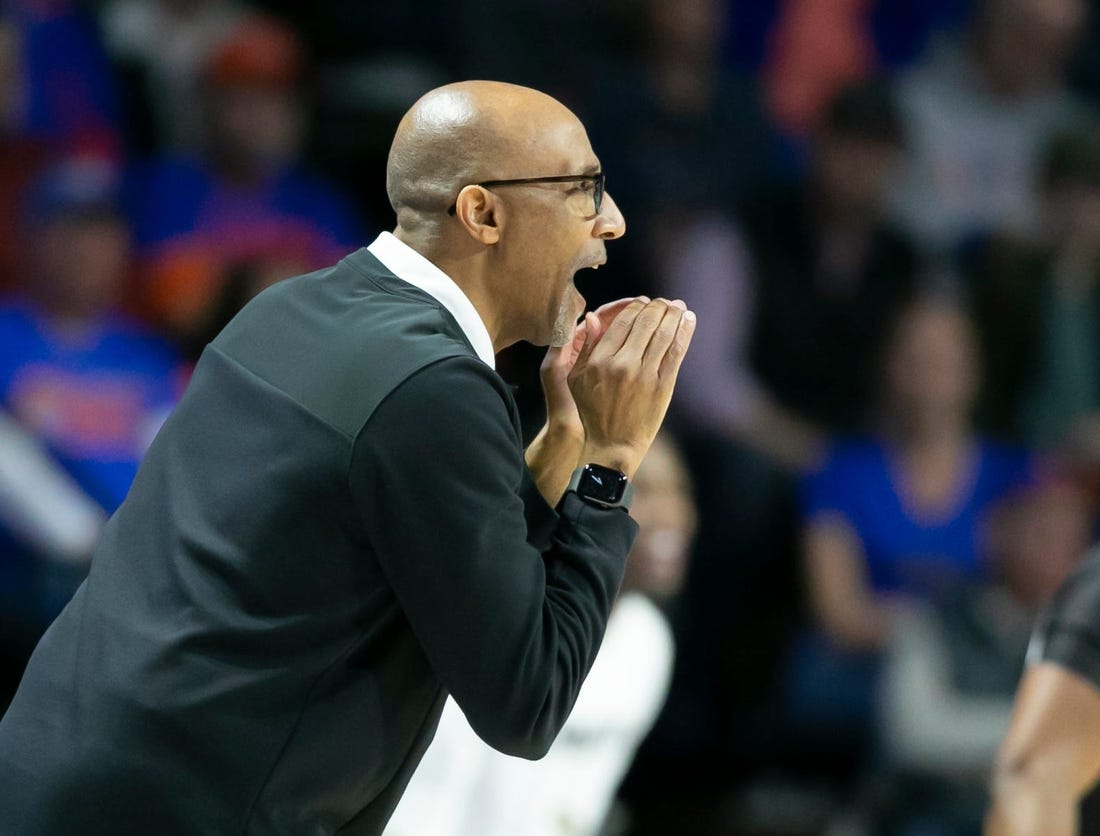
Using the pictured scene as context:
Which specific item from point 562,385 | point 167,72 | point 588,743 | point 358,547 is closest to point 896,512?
point 588,743

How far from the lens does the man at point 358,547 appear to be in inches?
76.8

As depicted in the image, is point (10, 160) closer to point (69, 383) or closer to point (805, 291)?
point (69, 383)

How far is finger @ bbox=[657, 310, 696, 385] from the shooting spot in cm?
218

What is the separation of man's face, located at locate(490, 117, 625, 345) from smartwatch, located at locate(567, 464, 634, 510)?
20 cm

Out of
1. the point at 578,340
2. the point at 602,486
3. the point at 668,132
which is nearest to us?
the point at 602,486

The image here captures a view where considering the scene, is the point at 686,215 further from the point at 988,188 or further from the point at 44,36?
the point at 44,36

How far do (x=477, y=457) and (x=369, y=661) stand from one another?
11.0 inches

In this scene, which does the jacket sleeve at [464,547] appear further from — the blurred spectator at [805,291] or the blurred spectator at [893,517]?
the blurred spectator at [805,291]

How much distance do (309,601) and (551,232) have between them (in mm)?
514

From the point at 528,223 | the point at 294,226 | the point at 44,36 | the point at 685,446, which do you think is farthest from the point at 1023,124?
the point at 528,223

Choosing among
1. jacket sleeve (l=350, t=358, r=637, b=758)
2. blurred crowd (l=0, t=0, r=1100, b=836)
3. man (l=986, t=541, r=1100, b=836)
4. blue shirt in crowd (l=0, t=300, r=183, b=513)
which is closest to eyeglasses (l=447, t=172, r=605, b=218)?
jacket sleeve (l=350, t=358, r=637, b=758)

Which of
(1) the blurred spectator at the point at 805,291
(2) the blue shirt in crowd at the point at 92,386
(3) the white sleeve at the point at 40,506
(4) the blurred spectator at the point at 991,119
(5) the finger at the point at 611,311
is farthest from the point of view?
(4) the blurred spectator at the point at 991,119

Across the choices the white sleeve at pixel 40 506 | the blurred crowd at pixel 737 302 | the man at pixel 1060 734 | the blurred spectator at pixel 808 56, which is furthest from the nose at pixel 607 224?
the blurred spectator at pixel 808 56

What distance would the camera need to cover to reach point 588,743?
3434 millimetres
